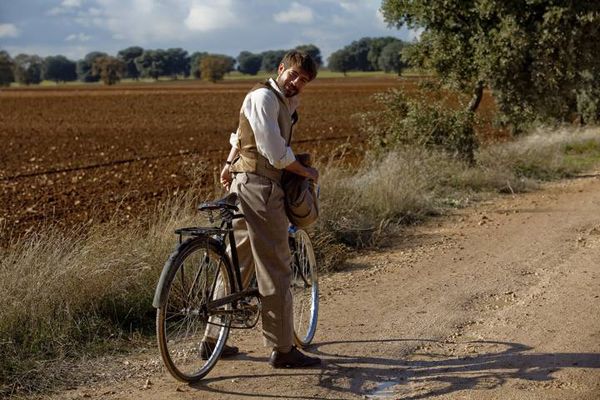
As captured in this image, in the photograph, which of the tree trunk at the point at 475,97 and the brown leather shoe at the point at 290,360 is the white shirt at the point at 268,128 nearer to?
the brown leather shoe at the point at 290,360

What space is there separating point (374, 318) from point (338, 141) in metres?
22.3

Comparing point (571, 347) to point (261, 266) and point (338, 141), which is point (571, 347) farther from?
point (338, 141)

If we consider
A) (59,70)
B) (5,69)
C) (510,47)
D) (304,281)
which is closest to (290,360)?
(304,281)

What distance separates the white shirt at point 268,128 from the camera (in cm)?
545

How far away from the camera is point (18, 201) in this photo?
16203 millimetres

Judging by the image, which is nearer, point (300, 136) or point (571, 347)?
point (571, 347)

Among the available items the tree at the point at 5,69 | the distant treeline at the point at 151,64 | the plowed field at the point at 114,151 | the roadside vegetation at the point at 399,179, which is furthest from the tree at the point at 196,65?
the roadside vegetation at the point at 399,179

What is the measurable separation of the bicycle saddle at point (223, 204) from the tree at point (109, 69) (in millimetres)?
133414

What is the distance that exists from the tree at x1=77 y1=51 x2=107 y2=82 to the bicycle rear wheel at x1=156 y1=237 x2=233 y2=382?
145265mm

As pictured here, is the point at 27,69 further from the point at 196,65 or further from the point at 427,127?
the point at 427,127

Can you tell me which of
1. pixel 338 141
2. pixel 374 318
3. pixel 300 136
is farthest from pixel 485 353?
pixel 300 136

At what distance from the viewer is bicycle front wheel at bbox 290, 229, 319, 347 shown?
6496mm

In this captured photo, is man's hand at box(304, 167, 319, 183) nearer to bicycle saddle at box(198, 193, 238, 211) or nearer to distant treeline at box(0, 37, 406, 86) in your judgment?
bicycle saddle at box(198, 193, 238, 211)

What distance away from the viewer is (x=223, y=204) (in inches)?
222
